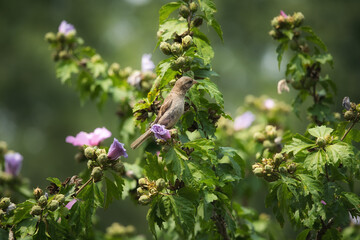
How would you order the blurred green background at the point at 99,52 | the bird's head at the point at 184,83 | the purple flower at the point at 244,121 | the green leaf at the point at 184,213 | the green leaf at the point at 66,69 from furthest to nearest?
the blurred green background at the point at 99,52, the purple flower at the point at 244,121, the green leaf at the point at 66,69, the bird's head at the point at 184,83, the green leaf at the point at 184,213

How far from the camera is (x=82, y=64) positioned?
14.6 ft

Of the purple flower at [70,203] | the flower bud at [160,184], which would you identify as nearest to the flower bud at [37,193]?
the purple flower at [70,203]

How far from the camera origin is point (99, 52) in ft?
62.5

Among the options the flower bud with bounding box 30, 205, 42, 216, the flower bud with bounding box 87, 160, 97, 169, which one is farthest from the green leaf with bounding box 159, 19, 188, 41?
the flower bud with bounding box 30, 205, 42, 216

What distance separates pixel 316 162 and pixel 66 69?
240 cm

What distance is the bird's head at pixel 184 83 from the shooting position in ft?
9.34

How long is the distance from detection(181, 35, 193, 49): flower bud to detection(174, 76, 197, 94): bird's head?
0.65ft

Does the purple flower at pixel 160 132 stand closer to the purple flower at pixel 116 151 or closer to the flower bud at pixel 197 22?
the purple flower at pixel 116 151

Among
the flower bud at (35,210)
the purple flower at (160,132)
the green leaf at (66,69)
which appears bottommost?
the flower bud at (35,210)

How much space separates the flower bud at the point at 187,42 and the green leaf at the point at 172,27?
50 millimetres

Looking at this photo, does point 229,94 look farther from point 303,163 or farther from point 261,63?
point 303,163

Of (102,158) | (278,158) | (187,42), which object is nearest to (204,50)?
(187,42)

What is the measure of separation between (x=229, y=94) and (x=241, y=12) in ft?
12.0

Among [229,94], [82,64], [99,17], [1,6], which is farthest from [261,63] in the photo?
[82,64]
